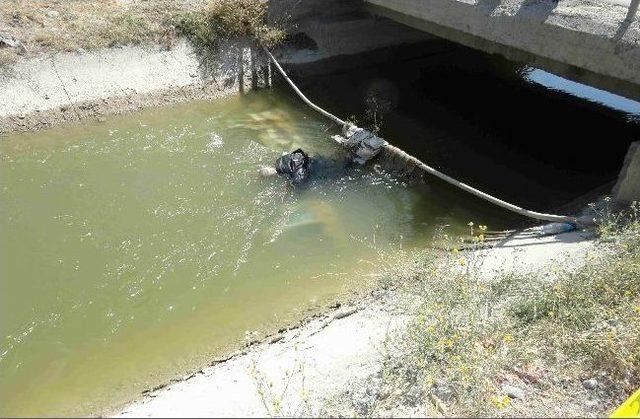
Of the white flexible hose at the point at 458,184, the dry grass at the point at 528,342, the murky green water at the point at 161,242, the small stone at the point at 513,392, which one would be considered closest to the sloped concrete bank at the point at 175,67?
the murky green water at the point at 161,242

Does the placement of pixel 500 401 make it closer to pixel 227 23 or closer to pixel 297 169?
pixel 297 169

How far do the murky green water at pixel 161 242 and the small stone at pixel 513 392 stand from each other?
2671mm

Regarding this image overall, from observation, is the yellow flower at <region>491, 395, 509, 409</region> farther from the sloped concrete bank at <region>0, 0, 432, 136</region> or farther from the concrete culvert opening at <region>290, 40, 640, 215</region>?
the sloped concrete bank at <region>0, 0, 432, 136</region>

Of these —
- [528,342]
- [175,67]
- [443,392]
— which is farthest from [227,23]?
[443,392]

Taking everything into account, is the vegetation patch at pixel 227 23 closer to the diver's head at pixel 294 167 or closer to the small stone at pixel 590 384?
the diver's head at pixel 294 167

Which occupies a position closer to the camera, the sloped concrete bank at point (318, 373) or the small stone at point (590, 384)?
the sloped concrete bank at point (318, 373)

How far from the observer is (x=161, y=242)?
25.3ft

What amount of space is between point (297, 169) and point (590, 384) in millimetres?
5790

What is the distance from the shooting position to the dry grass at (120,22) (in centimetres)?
1105

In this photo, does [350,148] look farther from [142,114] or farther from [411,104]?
[142,114]

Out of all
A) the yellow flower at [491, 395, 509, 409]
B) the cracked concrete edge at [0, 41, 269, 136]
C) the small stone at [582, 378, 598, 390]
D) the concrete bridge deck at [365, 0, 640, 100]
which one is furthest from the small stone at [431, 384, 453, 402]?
the cracked concrete edge at [0, 41, 269, 136]

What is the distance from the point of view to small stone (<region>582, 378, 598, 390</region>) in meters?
4.96

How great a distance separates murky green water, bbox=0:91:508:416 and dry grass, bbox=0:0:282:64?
1.97m

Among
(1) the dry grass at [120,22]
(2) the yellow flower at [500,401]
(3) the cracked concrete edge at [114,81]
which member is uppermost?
(1) the dry grass at [120,22]
